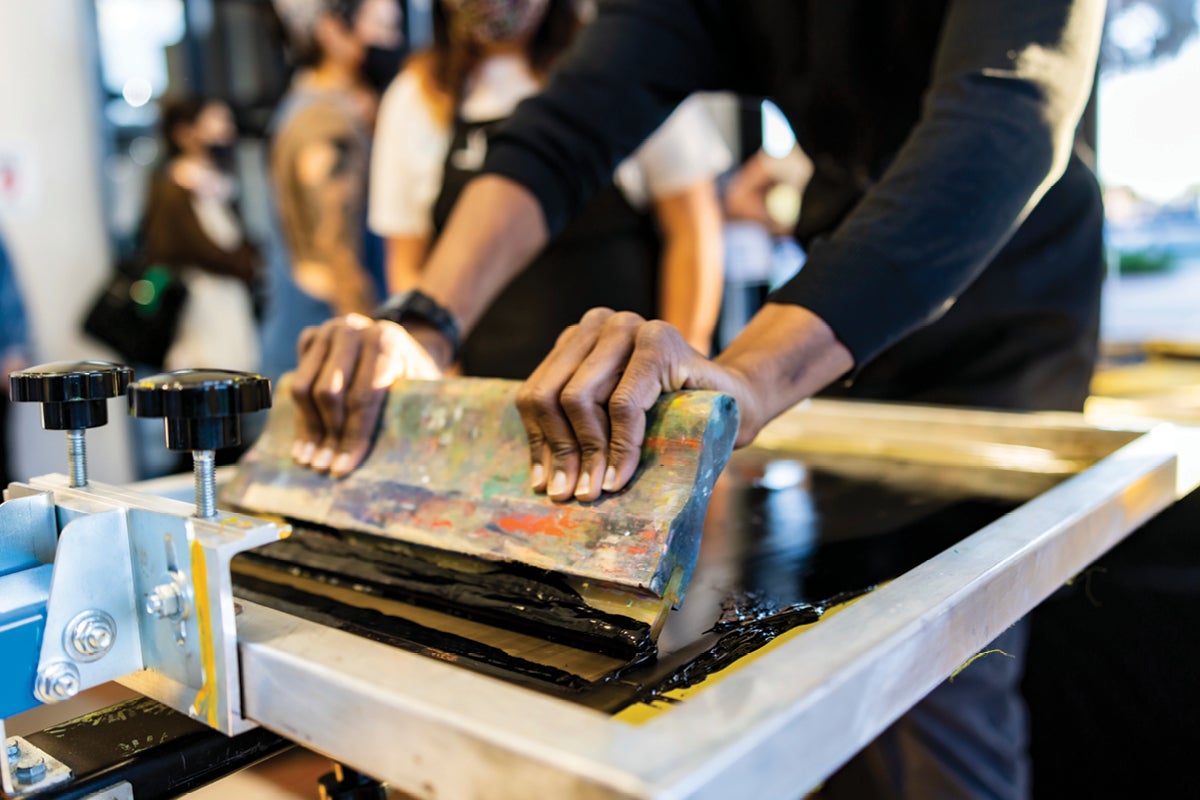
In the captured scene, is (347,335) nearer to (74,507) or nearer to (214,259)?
(74,507)

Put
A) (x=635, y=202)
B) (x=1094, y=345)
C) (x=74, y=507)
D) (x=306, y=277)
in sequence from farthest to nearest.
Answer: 1. (x=306, y=277)
2. (x=635, y=202)
3. (x=1094, y=345)
4. (x=74, y=507)

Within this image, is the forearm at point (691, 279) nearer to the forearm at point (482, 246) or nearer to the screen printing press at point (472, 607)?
the forearm at point (482, 246)

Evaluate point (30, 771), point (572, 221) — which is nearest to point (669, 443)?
point (30, 771)

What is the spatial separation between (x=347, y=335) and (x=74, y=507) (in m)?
0.31

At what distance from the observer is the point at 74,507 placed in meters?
0.51

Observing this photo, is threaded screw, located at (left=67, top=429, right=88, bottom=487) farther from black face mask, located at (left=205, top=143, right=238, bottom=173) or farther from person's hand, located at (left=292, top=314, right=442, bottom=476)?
black face mask, located at (left=205, top=143, right=238, bottom=173)

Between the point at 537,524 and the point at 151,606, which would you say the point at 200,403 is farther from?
the point at 537,524

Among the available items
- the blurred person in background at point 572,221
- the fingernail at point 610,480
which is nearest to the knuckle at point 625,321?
the fingernail at point 610,480

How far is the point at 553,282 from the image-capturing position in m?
1.82

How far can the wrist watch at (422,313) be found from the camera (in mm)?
965

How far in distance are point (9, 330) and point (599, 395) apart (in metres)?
3.06

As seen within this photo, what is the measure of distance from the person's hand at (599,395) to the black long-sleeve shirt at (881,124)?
0.18 metres

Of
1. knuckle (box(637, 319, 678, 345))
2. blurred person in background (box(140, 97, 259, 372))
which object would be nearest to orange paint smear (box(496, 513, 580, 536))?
knuckle (box(637, 319, 678, 345))

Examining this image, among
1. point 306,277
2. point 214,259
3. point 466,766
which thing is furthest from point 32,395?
point 214,259
